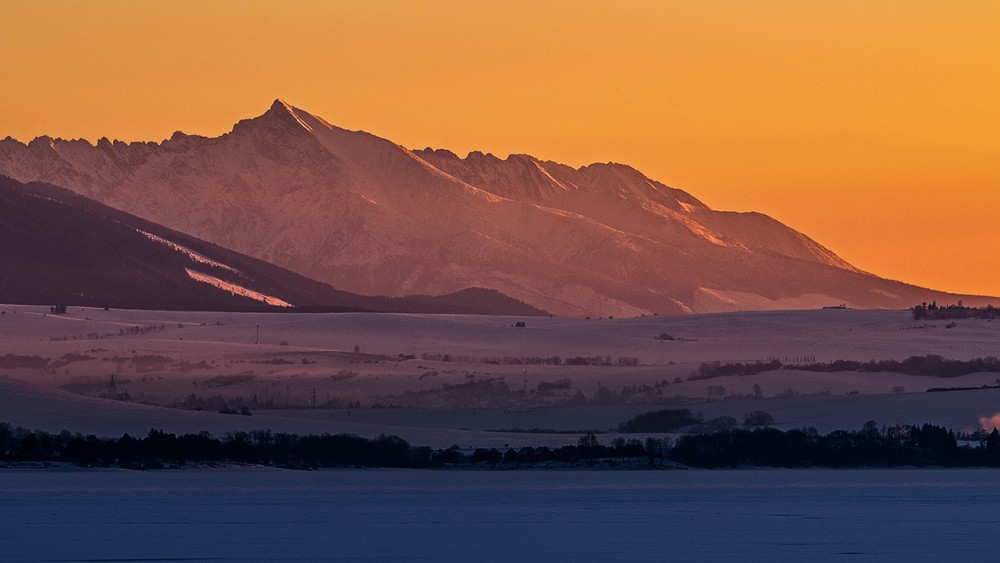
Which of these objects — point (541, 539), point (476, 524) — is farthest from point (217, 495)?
point (541, 539)

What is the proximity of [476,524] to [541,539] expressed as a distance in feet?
33.4

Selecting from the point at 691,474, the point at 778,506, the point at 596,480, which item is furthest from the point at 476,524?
the point at 691,474

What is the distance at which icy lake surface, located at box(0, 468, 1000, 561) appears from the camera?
105000 millimetres

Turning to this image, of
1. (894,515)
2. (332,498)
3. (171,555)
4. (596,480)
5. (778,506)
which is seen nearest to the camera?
(171,555)

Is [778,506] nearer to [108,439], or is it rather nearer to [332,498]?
[332,498]

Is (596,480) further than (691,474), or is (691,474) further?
(691,474)

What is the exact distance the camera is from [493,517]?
421 ft

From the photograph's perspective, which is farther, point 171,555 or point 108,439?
point 108,439

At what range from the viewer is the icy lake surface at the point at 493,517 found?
344 feet

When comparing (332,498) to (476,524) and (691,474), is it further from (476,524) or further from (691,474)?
(691,474)

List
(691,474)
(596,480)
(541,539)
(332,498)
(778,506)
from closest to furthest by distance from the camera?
1. (541,539)
2. (778,506)
3. (332,498)
4. (596,480)
5. (691,474)

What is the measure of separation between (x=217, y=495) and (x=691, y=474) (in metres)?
50.7

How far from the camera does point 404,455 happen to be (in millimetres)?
199500

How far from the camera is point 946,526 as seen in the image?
119938mm
